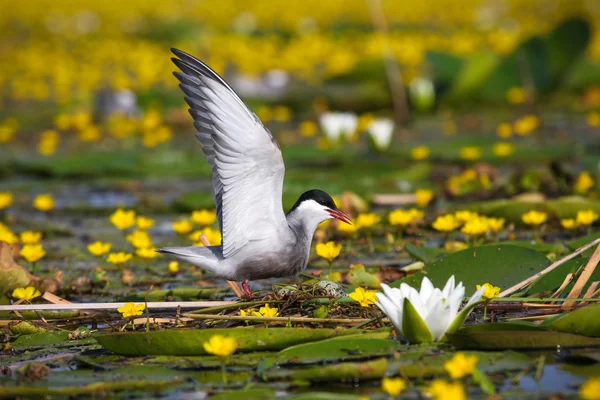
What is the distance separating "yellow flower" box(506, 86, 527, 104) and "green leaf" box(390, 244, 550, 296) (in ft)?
23.3

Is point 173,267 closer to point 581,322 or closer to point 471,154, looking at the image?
point 581,322

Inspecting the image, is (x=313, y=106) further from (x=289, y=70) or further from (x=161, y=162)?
(x=161, y=162)

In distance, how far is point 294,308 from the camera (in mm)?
4199

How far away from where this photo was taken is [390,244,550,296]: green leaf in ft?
14.1

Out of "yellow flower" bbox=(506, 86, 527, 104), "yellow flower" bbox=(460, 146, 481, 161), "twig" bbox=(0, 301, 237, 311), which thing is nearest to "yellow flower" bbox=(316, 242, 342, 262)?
"twig" bbox=(0, 301, 237, 311)

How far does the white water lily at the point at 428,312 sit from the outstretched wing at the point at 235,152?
2.90 feet

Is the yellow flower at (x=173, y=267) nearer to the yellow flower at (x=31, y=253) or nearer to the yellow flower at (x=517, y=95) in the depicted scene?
the yellow flower at (x=31, y=253)

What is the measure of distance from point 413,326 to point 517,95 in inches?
320

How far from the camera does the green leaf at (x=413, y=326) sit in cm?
349

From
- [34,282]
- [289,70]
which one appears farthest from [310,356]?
[289,70]

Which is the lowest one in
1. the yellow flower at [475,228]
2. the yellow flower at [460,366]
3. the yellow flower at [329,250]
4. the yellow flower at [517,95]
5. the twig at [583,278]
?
the yellow flower at [460,366]

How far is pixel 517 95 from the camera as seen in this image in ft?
36.8

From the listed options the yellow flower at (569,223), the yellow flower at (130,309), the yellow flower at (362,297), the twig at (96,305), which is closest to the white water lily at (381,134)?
the yellow flower at (569,223)

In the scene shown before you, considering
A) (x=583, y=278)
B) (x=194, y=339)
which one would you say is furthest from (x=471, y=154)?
(x=194, y=339)
